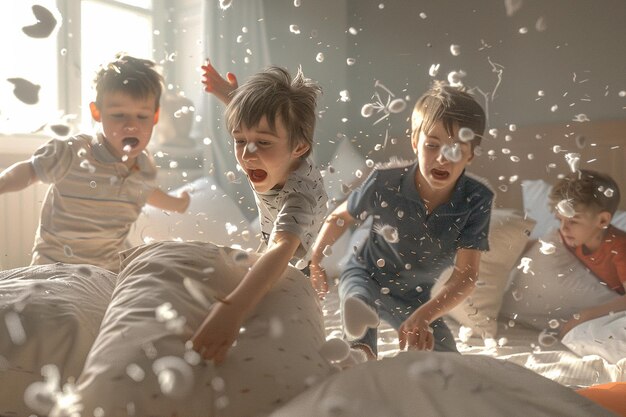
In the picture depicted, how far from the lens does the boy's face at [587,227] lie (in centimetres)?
106

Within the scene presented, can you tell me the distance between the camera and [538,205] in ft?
3.68

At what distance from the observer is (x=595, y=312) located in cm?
101

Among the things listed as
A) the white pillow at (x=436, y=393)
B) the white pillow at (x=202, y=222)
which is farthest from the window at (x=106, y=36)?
the white pillow at (x=436, y=393)

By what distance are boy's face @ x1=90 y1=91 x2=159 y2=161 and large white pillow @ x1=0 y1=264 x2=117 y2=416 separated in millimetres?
383

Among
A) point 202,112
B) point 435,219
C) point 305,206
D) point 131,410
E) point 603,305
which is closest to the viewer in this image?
point 131,410

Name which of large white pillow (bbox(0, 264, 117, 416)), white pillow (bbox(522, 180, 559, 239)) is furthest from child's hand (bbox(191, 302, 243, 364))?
white pillow (bbox(522, 180, 559, 239))

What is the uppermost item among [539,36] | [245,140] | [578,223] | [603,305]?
[539,36]

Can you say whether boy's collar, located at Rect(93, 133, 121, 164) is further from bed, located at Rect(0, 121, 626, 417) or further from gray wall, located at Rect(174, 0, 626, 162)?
bed, located at Rect(0, 121, 626, 417)

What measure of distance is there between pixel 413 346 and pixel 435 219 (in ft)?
0.64

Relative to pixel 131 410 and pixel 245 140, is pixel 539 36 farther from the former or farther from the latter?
pixel 131 410

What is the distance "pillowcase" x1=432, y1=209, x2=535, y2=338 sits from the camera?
0.96m

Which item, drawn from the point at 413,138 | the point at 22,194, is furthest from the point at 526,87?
the point at 22,194

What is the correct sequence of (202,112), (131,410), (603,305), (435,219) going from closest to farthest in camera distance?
(131,410), (435,219), (603,305), (202,112)

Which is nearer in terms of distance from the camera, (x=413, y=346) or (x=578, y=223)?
(x=413, y=346)
